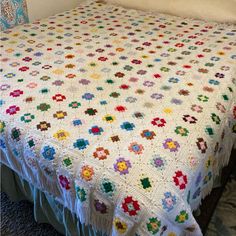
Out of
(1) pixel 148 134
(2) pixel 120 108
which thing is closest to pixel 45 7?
(2) pixel 120 108

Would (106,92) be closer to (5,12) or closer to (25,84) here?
(25,84)

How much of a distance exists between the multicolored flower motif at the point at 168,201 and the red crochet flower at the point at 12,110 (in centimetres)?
70

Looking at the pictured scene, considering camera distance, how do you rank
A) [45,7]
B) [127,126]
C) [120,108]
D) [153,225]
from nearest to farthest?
[153,225] < [127,126] < [120,108] < [45,7]

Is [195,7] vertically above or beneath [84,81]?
above

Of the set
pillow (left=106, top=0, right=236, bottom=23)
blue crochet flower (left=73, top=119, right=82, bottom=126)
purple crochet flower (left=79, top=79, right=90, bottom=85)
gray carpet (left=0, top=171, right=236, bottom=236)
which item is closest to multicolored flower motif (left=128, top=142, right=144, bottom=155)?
blue crochet flower (left=73, top=119, right=82, bottom=126)

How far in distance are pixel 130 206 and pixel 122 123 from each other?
34 centimetres

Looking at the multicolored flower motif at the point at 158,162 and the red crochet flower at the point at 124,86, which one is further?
the red crochet flower at the point at 124,86

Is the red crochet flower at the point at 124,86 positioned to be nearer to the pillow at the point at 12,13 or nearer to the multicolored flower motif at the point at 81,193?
the multicolored flower motif at the point at 81,193

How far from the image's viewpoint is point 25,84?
1.35 metres

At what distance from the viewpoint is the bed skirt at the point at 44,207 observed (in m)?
1.18

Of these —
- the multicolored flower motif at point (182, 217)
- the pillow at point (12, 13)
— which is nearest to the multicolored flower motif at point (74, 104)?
the multicolored flower motif at point (182, 217)

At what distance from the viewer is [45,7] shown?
2348 millimetres

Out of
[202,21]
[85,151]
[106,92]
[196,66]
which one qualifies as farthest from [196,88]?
[202,21]

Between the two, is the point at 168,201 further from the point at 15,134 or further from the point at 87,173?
the point at 15,134
